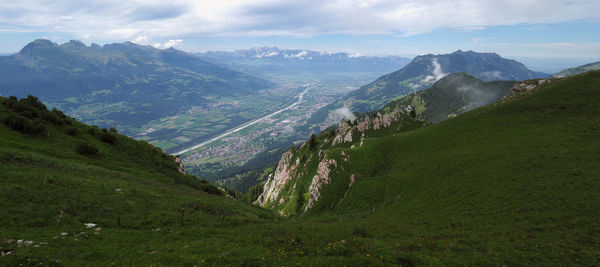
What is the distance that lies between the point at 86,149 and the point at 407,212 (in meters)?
67.1

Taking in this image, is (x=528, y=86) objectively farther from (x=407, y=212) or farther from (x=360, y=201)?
(x=407, y=212)

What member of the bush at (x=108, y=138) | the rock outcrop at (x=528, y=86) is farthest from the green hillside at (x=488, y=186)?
the bush at (x=108, y=138)

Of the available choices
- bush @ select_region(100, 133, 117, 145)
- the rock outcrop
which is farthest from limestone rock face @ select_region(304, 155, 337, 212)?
the rock outcrop

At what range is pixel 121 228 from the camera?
2644cm

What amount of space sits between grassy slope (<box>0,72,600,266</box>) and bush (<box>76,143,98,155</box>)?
675cm

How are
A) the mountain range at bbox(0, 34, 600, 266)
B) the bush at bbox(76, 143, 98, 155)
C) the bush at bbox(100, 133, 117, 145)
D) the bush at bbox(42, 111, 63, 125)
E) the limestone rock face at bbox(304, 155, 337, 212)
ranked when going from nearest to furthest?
the mountain range at bbox(0, 34, 600, 266) → the bush at bbox(76, 143, 98, 155) → the bush at bbox(42, 111, 63, 125) → the bush at bbox(100, 133, 117, 145) → the limestone rock face at bbox(304, 155, 337, 212)

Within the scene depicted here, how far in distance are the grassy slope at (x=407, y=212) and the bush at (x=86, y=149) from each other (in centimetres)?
675

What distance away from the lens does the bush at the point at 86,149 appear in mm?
52188

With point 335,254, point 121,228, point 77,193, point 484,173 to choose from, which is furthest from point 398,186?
point 77,193

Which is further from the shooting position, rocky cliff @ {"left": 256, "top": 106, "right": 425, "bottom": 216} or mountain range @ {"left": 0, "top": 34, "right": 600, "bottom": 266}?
rocky cliff @ {"left": 256, "top": 106, "right": 425, "bottom": 216}

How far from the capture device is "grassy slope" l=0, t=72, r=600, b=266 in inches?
835

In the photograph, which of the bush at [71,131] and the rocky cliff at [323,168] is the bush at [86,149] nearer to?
the bush at [71,131]

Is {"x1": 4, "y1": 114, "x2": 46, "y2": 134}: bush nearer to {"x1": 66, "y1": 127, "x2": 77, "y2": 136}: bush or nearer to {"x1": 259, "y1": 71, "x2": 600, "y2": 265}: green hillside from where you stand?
{"x1": 66, "y1": 127, "x2": 77, "y2": 136}: bush

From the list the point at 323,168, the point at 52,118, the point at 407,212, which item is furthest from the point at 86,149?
the point at 407,212
